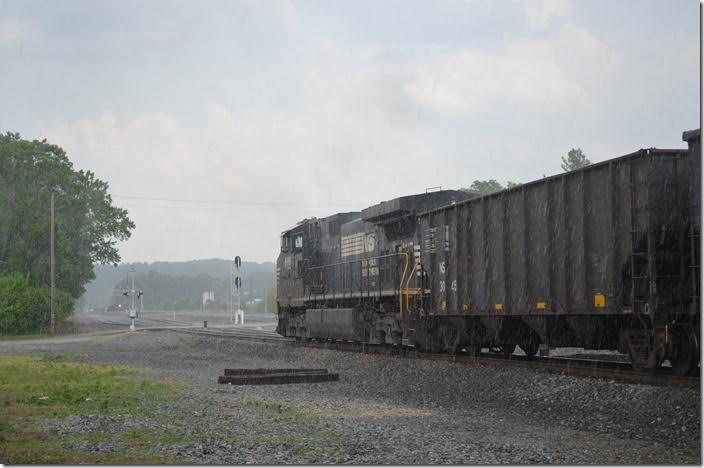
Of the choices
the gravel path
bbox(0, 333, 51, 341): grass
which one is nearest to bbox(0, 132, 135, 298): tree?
bbox(0, 333, 51, 341): grass

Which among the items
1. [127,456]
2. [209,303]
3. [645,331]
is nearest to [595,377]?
[645,331]

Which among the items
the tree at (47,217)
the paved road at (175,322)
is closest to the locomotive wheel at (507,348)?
the paved road at (175,322)

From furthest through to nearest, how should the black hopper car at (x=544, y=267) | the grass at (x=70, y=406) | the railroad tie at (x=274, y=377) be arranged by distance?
the railroad tie at (x=274, y=377)
the black hopper car at (x=544, y=267)
the grass at (x=70, y=406)

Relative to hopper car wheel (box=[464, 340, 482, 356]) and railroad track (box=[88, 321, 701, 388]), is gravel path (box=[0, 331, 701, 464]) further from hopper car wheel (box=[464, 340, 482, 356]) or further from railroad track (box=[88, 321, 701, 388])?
hopper car wheel (box=[464, 340, 482, 356])

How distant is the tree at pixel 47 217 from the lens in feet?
172

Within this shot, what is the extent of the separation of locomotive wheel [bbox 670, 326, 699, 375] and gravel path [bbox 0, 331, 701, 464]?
1.07m

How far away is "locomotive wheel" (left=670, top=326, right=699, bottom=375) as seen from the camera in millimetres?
12672

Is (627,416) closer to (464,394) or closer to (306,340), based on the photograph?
(464,394)

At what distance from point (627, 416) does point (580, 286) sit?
3925 millimetres

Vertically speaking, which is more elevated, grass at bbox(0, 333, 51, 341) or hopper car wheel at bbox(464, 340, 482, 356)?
hopper car wheel at bbox(464, 340, 482, 356)

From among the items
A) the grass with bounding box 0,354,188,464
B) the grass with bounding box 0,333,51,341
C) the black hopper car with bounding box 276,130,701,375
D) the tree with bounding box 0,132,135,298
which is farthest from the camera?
the tree with bounding box 0,132,135,298

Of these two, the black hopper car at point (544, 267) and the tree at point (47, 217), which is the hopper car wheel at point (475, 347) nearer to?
the black hopper car at point (544, 267)

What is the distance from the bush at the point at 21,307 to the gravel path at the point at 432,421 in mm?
30559

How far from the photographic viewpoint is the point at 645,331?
1307 centimetres
